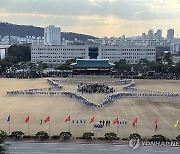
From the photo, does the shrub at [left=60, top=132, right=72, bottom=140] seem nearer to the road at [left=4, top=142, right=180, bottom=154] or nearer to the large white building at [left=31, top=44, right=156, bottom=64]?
the road at [left=4, top=142, right=180, bottom=154]

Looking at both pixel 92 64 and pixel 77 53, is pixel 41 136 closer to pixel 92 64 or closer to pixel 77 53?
pixel 92 64

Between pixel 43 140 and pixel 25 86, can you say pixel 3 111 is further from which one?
pixel 25 86

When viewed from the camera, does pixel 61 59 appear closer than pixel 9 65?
No

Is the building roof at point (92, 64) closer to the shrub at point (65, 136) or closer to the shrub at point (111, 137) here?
the shrub at point (65, 136)

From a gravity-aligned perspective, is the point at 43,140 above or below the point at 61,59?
below

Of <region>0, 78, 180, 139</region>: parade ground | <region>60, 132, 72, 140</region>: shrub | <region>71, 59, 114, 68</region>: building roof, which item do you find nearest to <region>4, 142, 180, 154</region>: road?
<region>60, 132, 72, 140</region>: shrub

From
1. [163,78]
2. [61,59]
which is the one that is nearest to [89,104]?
[163,78]
